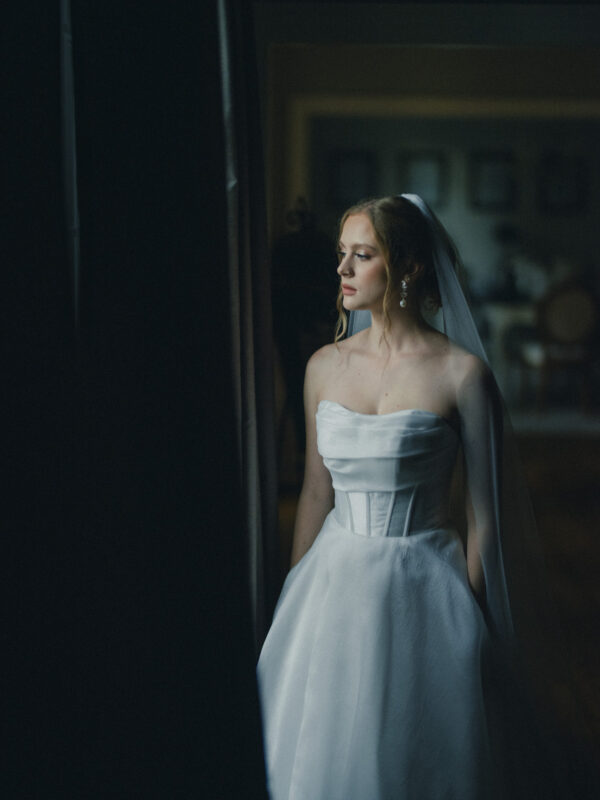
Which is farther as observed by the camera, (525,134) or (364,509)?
(525,134)

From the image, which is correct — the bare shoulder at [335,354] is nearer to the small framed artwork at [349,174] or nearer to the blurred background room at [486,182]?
the blurred background room at [486,182]

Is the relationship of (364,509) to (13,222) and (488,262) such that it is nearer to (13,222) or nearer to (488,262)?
(13,222)

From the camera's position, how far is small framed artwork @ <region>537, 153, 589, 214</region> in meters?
7.50

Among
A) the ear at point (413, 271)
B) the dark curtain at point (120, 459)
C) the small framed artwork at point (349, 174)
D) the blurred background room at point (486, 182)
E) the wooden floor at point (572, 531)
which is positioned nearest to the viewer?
the dark curtain at point (120, 459)

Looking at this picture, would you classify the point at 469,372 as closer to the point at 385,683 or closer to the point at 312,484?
the point at 312,484

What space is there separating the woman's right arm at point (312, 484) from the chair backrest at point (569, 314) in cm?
463

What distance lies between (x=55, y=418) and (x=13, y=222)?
17 cm

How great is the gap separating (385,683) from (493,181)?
7.14m

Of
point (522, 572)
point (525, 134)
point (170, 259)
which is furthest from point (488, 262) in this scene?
point (170, 259)

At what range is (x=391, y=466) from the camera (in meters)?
1.30

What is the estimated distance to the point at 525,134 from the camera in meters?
7.57

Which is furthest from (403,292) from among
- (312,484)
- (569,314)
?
(569,314)

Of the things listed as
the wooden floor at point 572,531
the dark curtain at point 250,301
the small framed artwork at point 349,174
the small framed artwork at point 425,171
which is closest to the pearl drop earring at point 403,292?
the dark curtain at point 250,301

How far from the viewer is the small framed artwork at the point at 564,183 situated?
7.50 metres
